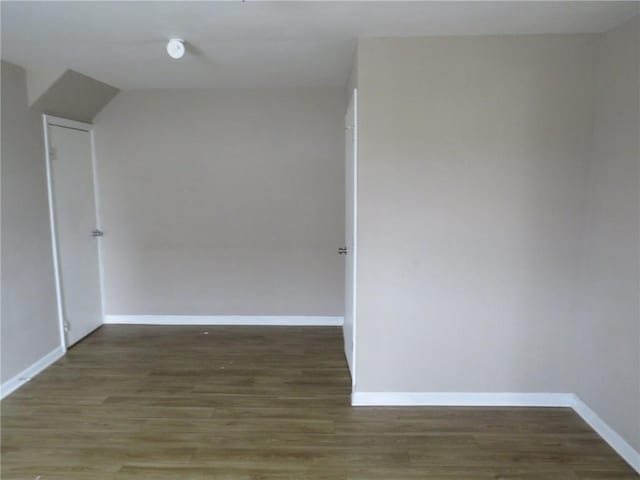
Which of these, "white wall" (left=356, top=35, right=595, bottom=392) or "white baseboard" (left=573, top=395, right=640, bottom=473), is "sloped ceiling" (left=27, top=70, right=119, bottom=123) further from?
"white baseboard" (left=573, top=395, right=640, bottom=473)

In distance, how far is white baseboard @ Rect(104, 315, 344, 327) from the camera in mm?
4480

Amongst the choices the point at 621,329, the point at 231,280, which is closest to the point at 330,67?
the point at 231,280

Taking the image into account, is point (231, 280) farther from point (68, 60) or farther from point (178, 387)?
point (68, 60)

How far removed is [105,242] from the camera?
445 cm

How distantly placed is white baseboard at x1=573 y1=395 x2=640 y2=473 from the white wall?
6.7 inches

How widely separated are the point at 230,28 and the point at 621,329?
9.13 feet

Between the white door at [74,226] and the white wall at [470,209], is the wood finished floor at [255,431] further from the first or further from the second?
the white door at [74,226]

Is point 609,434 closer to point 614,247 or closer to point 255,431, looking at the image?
point 614,247

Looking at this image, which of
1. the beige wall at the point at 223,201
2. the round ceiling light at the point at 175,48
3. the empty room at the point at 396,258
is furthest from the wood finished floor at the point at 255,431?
the round ceiling light at the point at 175,48

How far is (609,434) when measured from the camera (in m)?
2.54

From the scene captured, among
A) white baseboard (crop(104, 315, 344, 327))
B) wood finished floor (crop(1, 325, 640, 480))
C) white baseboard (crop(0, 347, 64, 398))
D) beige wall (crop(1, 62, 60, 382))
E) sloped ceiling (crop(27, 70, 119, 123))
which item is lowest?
wood finished floor (crop(1, 325, 640, 480))

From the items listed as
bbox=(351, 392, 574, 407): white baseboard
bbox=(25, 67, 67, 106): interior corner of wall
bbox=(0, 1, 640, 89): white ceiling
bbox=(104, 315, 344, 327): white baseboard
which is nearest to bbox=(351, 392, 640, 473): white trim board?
bbox=(351, 392, 574, 407): white baseboard

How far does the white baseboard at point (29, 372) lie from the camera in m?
3.09

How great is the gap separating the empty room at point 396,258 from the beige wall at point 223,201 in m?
0.43
